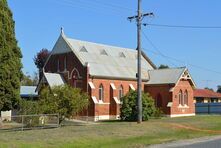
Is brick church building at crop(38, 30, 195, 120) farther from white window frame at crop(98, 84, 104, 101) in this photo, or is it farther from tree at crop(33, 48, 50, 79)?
tree at crop(33, 48, 50, 79)

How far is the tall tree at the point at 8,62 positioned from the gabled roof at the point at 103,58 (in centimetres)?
2018

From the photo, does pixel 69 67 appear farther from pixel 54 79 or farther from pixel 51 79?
pixel 51 79

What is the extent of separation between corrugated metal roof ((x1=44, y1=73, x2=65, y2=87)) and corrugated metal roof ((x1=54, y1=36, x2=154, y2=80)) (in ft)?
11.6

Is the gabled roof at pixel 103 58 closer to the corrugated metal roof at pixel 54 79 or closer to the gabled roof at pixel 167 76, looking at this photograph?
the gabled roof at pixel 167 76

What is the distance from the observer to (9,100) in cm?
3378

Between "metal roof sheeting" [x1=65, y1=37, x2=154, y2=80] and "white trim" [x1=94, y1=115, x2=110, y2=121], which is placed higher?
"metal roof sheeting" [x1=65, y1=37, x2=154, y2=80]

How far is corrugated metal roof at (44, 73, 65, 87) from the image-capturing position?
179 feet

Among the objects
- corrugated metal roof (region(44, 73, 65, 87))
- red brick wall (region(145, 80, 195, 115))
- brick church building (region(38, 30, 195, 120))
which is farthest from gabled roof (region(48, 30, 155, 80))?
corrugated metal roof (region(44, 73, 65, 87))

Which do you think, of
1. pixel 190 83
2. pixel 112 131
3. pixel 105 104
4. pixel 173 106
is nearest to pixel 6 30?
pixel 112 131

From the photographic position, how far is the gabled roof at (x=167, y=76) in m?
59.7

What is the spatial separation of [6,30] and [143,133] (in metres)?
12.1

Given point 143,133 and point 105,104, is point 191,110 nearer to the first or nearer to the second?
point 105,104

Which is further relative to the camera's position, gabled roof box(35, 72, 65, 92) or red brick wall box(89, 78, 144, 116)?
red brick wall box(89, 78, 144, 116)

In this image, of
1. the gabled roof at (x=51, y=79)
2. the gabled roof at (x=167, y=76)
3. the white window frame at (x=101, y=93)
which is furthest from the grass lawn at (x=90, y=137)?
the gabled roof at (x=167, y=76)
